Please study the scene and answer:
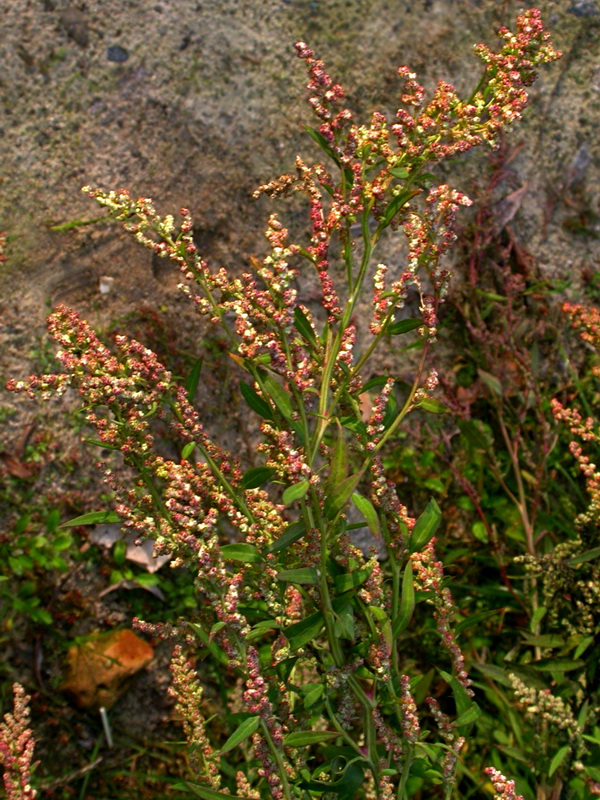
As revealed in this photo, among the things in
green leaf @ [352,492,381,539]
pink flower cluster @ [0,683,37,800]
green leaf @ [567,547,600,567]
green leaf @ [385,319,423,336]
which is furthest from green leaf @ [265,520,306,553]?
green leaf @ [567,547,600,567]

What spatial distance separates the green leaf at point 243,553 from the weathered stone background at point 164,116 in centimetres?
140

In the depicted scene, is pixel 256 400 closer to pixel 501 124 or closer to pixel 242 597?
pixel 242 597

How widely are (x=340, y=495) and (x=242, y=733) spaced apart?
0.48 meters

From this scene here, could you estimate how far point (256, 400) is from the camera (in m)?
1.84

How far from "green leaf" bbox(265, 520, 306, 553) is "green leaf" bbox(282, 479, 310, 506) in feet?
0.49

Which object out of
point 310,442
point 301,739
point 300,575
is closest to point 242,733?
point 301,739

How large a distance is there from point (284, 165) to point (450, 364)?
3.15ft

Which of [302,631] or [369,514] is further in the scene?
[302,631]

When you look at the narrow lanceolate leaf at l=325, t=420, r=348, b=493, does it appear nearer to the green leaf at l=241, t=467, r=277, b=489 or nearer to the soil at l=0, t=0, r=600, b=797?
the green leaf at l=241, t=467, r=277, b=489

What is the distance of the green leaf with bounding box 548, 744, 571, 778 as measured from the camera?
2305 mm

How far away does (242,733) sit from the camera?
1.61 m

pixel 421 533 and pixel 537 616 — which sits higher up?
pixel 421 533

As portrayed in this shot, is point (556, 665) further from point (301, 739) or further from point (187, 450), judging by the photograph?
point (187, 450)

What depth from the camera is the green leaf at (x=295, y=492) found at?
1.52m
